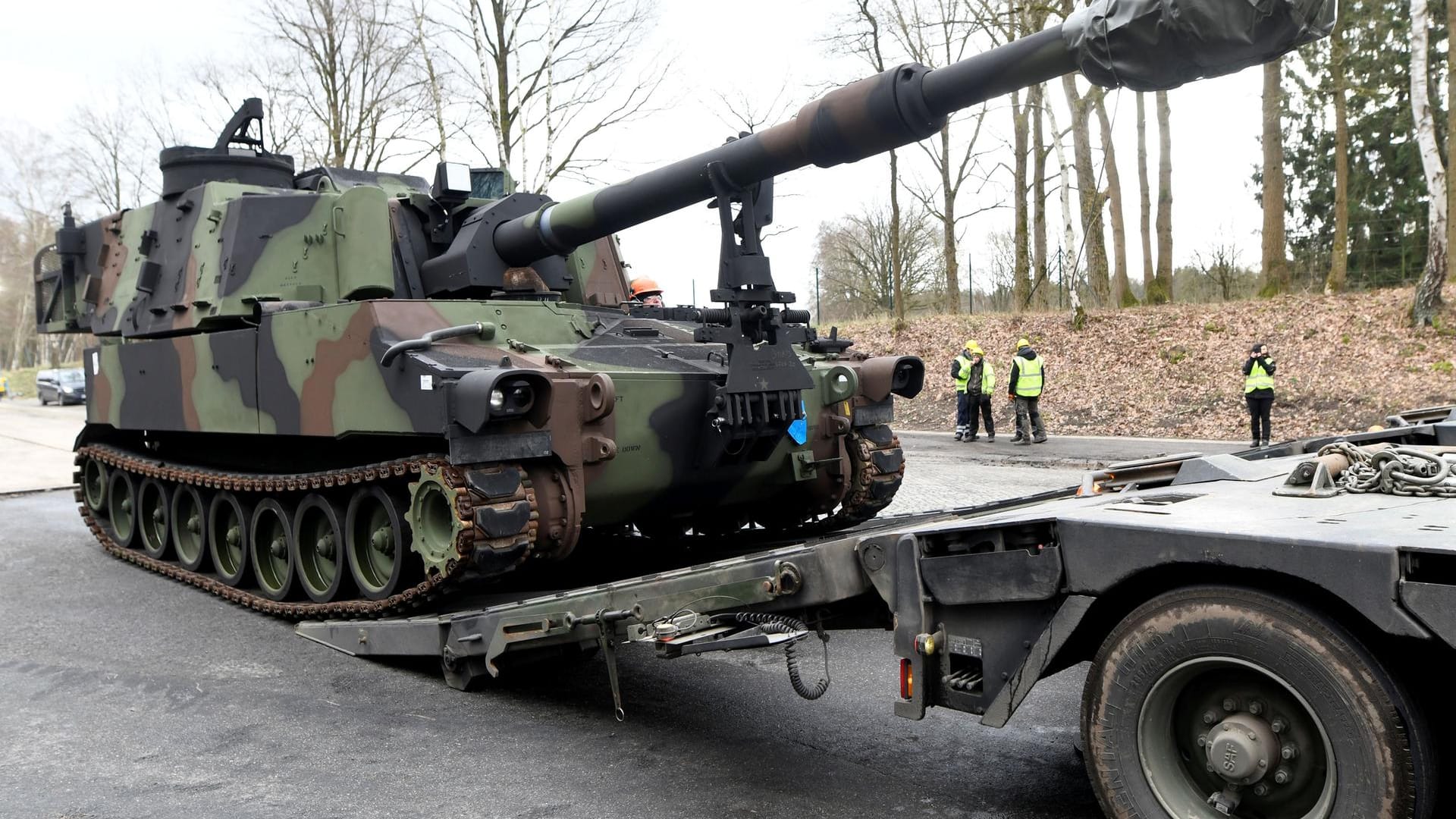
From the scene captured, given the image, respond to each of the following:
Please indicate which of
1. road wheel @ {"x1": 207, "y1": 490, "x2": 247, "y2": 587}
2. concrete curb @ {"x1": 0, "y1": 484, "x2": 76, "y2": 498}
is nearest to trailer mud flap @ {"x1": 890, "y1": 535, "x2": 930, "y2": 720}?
road wheel @ {"x1": 207, "y1": 490, "x2": 247, "y2": 587}

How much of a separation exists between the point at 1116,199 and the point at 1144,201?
634mm

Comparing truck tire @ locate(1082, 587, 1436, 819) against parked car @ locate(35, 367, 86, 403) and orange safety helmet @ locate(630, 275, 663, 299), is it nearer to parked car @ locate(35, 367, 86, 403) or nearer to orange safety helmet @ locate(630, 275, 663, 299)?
orange safety helmet @ locate(630, 275, 663, 299)

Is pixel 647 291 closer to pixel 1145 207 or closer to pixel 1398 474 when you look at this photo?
pixel 1398 474

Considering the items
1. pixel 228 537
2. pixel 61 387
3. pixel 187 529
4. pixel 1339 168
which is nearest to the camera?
pixel 228 537

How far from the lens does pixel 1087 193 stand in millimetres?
A: 22719

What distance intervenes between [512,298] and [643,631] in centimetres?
353

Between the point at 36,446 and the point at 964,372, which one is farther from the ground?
the point at 964,372

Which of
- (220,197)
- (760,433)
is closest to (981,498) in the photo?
(760,433)

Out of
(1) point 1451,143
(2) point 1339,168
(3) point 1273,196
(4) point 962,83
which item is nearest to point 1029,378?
(3) point 1273,196

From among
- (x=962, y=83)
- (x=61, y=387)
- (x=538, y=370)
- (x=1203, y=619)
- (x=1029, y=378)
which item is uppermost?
(x=962, y=83)

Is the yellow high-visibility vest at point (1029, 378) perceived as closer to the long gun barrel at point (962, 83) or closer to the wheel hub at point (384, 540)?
the long gun barrel at point (962, 83)

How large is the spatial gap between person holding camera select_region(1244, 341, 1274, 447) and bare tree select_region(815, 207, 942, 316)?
2114 cm

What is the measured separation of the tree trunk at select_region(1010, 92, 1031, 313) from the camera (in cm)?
2552

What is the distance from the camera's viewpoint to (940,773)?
4.36m
